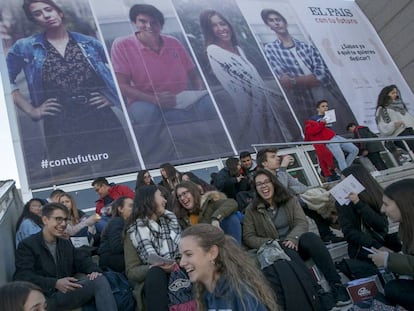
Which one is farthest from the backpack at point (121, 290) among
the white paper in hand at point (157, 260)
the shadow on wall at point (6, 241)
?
the shadow on wall at point (6, 241)

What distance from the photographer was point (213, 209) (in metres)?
3.90

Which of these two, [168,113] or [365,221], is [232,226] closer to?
[365,221]

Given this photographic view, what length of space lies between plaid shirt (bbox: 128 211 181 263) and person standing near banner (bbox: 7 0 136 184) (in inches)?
198

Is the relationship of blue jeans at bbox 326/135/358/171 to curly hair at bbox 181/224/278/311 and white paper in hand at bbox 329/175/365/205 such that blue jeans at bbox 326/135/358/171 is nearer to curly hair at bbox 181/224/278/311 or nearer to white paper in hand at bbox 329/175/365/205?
white paper in hand at bbox 329/175/365/205

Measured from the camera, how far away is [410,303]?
2469mm

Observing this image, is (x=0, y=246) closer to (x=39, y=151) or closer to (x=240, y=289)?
(x=240, y=289)

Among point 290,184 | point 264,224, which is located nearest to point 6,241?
point 264,224

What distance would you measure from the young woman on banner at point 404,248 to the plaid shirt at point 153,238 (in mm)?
1507

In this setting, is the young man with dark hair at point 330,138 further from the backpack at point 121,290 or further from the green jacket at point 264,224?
the backpack at point 121,290

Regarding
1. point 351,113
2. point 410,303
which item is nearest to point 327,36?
point 351,113

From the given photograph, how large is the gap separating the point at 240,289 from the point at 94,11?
31.2 feet

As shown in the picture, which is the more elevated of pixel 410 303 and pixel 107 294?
pixel 107 294

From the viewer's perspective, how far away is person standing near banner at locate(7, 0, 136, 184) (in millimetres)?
8109

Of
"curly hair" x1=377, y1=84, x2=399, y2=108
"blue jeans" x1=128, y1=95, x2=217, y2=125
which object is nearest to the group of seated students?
"curly hair" x1=377, y1=84, x2=399, y2=108
